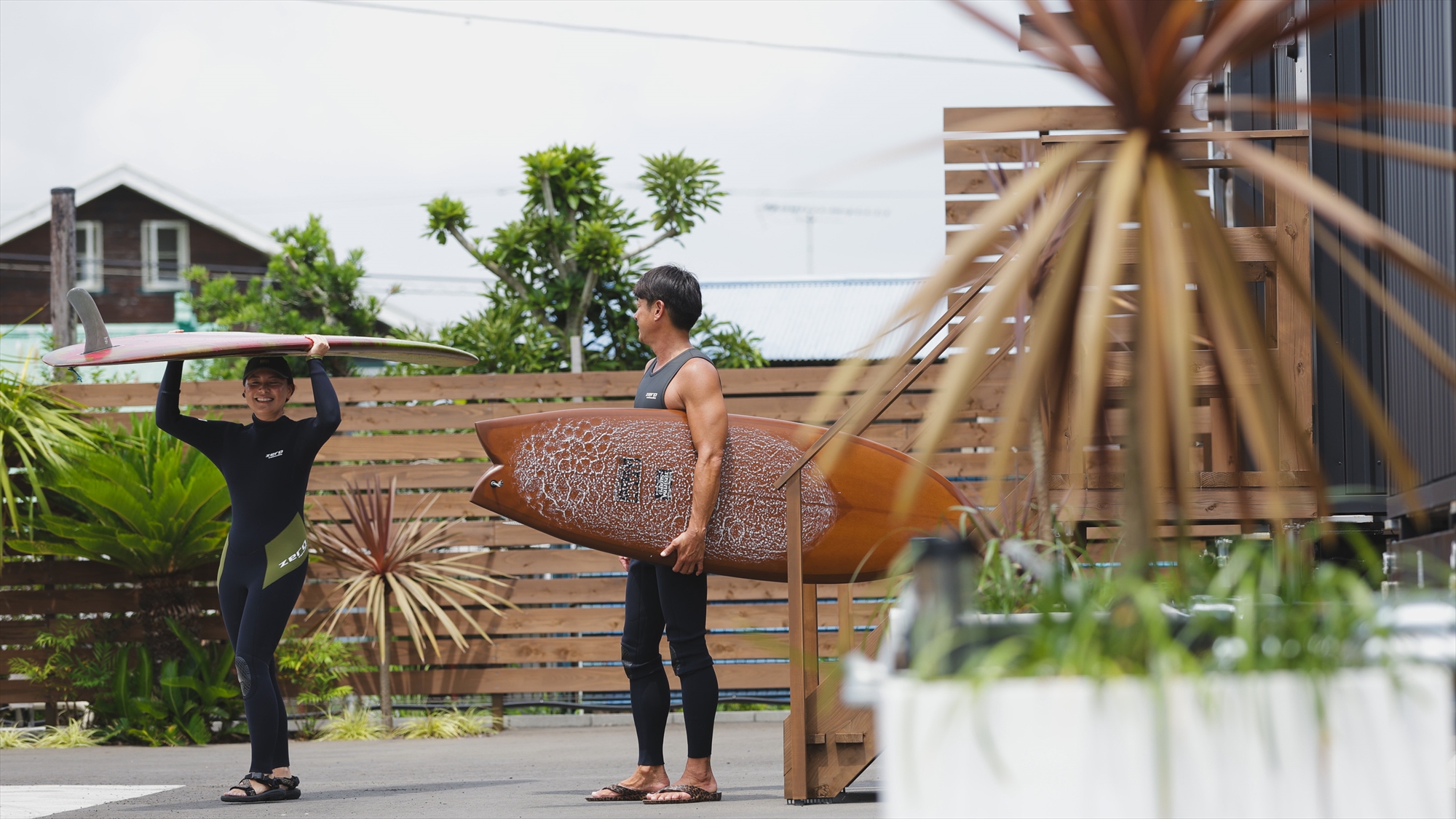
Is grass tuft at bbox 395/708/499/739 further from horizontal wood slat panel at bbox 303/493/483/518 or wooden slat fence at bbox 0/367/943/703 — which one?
horizontal wood slat panel at bbox 303/493/483/518

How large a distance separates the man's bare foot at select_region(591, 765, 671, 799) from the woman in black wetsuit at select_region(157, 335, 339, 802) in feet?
3.23

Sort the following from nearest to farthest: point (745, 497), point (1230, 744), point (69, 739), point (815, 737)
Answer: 1. point (1230, 744)
2. point (815, 737)
3. point (745, 497)
4. point (69, 739)

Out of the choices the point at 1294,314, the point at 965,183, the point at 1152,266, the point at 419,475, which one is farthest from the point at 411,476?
the point at 1152,266

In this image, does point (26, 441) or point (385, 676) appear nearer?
point (26, 441)

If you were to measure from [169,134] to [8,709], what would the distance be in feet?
54.5

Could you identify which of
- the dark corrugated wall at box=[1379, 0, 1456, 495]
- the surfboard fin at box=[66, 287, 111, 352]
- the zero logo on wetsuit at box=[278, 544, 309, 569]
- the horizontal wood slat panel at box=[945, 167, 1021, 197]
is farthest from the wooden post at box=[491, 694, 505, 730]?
the dark corrugated wall at box=[1379, 0, 1456, 495]

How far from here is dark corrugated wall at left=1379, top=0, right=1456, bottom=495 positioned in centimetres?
319

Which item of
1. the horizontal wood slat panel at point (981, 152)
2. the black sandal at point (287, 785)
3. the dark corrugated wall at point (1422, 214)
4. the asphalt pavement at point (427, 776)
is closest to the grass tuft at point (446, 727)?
the asphalt pavement at point (427, 776)

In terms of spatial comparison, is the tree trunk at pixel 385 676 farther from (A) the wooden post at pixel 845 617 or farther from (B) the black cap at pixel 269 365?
(A) the wooden post at pixel 845 617

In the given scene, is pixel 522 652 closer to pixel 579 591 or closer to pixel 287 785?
pixel 579 591

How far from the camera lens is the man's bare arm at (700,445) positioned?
134 inches

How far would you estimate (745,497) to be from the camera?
3.61m

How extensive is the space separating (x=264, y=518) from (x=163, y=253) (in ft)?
59.9

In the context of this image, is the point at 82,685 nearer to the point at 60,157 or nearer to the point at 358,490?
the point at 358,490
